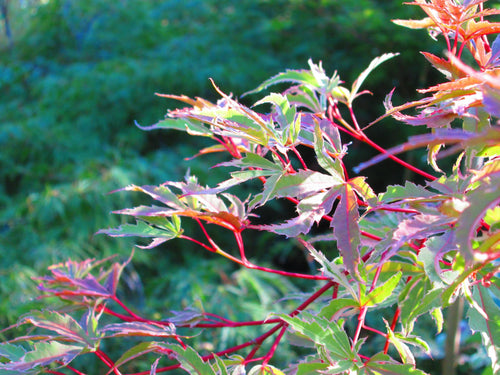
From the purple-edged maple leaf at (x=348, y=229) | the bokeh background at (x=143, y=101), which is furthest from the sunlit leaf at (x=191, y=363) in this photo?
the bokeh background at (x=143, y=101)

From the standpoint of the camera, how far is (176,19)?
238cm

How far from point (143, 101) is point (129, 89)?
72 mm

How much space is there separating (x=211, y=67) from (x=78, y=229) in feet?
2.67

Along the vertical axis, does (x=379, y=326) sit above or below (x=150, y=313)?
below

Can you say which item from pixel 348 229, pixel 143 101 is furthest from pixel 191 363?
pixel 143 101

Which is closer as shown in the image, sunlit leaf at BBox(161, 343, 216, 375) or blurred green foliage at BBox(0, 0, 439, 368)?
sunlit leaf at BBox(161, 343, 216, 375)

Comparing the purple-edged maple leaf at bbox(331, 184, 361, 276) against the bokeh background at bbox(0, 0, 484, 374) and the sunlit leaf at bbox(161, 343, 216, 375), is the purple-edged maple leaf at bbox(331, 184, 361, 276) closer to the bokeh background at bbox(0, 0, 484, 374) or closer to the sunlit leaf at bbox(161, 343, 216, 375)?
the sunlit leaf at bbox(161, 343, 216, 375)

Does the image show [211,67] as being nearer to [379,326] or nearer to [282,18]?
[282,18]

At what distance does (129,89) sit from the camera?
196cm

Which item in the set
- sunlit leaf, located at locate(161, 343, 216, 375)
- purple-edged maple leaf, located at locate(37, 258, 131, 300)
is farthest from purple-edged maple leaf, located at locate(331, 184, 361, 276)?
purple-edged maple leaf, located at locate(37, 258, 131, 300)

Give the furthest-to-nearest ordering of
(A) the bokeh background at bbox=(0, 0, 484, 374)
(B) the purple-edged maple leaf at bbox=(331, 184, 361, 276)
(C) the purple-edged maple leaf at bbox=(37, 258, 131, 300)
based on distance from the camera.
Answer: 1. (A) the bokeh background at bbox=(0, 0, 484, 374)
2. (C) the purple-edged maple leaf at bbox=(37, 258, 131, 300)
3. (B) the purple-edged maple leaf at bbox=(331, 184, 361, 276)

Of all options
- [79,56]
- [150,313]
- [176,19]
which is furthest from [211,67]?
[150,313]

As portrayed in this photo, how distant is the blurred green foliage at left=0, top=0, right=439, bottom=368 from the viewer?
1514 millimetres

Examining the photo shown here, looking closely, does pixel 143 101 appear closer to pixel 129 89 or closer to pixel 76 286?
pixel 129 89
